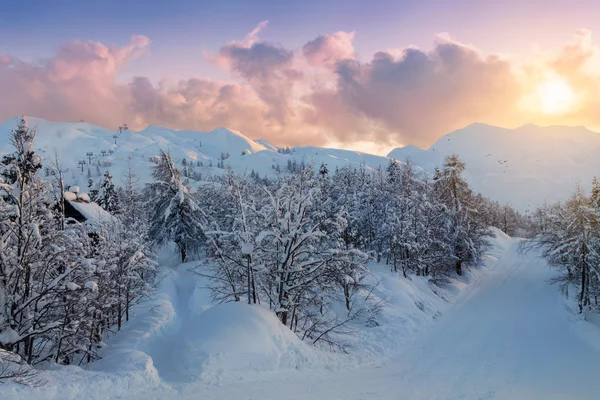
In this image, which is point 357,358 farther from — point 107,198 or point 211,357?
point 107,198

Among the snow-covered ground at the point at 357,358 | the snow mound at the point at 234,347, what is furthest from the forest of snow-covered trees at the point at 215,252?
the snow mound at the point at 234,347

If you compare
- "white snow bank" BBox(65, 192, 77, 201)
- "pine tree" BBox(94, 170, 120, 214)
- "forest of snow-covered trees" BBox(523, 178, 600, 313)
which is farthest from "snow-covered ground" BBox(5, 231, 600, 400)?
"pine tree" BBox(94, 170, 120, 214)

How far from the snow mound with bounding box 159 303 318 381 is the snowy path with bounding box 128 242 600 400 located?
686 millimetres

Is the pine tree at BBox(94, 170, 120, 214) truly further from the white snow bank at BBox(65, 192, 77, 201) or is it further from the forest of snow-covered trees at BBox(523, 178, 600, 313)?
the forest of snow-covered trees at BBox(523, 178, 600, 313)

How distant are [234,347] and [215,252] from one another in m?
11.5

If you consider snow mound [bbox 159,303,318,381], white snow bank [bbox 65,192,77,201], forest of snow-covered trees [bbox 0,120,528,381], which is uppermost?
white snow bank [bbox 65,192,77,201]

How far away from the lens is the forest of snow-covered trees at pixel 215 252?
1270 centimetres

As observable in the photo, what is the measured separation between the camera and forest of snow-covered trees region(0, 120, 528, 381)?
1270cm

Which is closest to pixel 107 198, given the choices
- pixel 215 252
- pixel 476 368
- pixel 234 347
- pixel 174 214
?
pixel 174 214

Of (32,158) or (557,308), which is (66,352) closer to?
(32,158)

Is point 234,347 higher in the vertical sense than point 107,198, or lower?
lower

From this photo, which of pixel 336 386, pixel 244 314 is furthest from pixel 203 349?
pixel 336 386

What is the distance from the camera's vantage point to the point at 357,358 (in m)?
16.8

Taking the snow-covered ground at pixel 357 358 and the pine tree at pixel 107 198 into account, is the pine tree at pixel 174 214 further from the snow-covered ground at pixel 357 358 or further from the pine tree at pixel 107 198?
the pine tree at pixel 107 198
